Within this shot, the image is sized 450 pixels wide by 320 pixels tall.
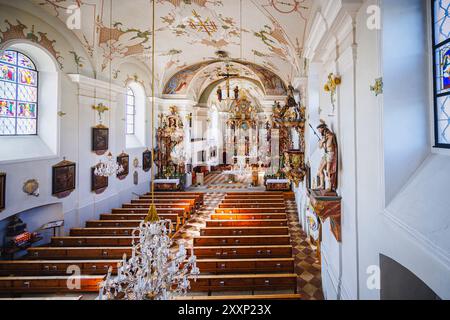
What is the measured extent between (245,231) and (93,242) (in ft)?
13.3

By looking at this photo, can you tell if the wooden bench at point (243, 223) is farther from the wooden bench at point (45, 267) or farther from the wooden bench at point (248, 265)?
the wooden bench at point (45, 267)

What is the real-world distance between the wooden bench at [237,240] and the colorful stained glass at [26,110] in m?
6.15

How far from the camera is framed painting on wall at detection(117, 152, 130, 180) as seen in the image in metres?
11.2

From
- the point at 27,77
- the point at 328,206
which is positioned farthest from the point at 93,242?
the point at 328,206

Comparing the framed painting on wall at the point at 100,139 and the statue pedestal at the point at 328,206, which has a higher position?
the framed painting on wall at the point at 100,139

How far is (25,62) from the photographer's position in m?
7.65

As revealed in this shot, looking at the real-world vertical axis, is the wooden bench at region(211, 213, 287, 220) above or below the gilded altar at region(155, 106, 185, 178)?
below

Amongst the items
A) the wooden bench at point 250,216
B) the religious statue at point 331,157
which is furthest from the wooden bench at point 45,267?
the religious statue at point 331,157

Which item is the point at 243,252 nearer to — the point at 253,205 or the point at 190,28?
the point at 253,205

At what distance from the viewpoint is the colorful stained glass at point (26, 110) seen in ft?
24.6

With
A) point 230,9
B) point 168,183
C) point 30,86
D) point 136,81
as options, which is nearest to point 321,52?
point 230,9

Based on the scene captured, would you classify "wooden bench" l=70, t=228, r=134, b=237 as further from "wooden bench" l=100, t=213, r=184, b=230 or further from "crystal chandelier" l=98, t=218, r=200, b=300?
"crystal chandelier" l=98, t=218, r=200, b=300

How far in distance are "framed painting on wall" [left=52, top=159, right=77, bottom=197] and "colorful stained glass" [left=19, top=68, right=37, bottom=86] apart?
2.50 meters

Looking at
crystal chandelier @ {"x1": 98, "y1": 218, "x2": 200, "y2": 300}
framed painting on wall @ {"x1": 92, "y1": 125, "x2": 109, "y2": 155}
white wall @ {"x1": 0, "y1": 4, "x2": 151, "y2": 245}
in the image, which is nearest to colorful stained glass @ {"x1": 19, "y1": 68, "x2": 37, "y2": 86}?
white wall @ {"x1": 0, "y1": 4, "x2": 151, "y2": 245}
